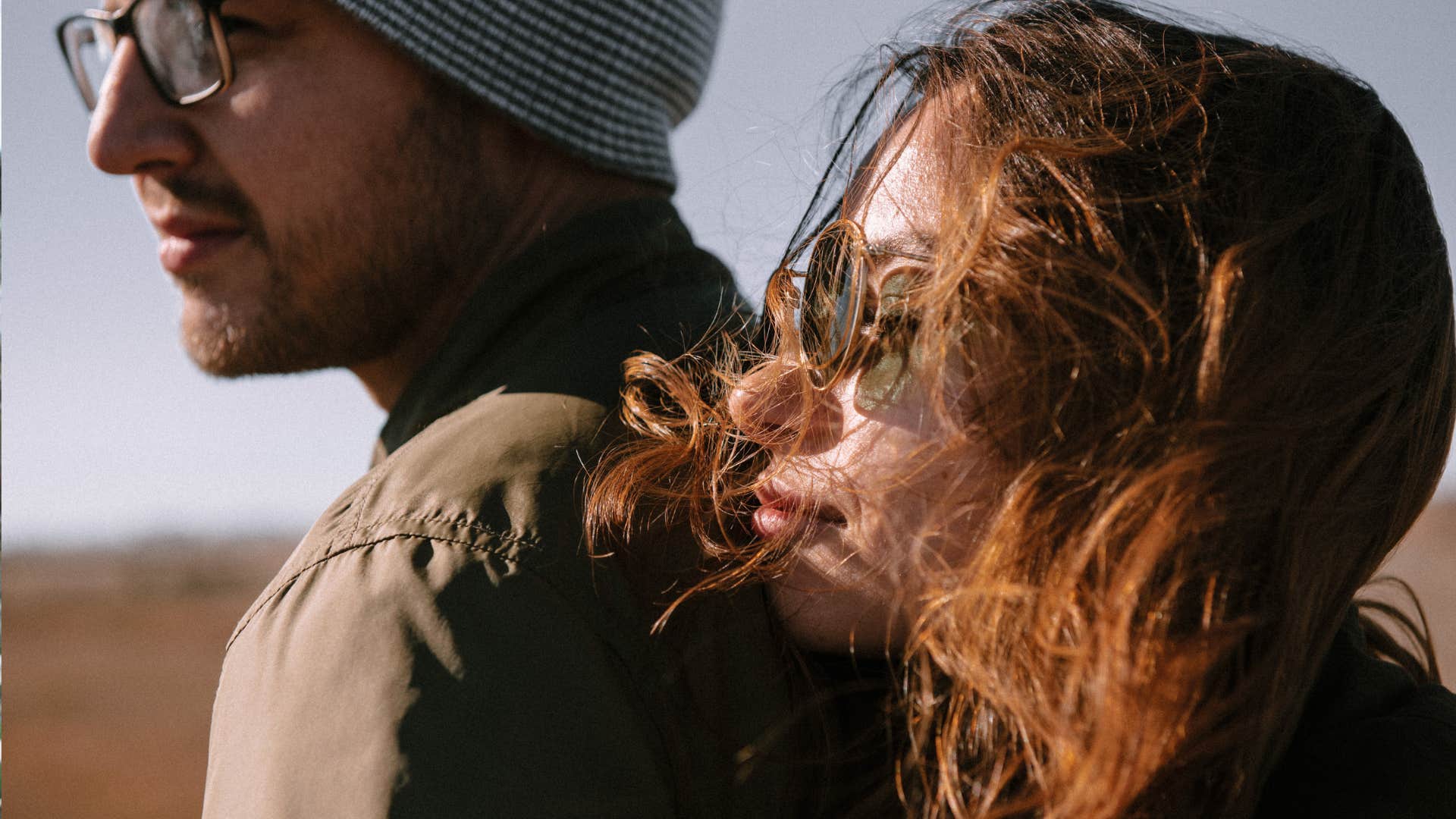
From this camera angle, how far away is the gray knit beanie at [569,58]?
74.4 inches

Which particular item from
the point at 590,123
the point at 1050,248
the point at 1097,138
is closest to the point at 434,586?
the point at 1050,248

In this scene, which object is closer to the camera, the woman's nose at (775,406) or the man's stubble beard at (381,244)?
the woman's nose at (775,406)

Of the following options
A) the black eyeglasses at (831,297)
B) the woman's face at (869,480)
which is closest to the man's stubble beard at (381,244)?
the black eyeglasses at (831,297)

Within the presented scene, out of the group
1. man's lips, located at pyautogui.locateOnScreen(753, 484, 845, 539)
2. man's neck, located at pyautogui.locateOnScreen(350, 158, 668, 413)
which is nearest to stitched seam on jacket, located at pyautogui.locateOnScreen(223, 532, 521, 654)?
man's lips, located at pyautogui.locateOnScreen(753, 484, 845, 539)

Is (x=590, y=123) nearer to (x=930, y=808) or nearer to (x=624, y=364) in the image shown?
(x=624, y=364)

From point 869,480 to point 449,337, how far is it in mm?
854

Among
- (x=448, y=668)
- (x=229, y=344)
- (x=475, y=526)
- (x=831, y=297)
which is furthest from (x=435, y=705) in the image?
(x=229, y=344)

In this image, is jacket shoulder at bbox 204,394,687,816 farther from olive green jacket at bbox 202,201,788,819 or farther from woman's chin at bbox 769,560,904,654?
woman's chin at bbox 769,560,904,654

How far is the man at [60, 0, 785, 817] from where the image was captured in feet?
3.47

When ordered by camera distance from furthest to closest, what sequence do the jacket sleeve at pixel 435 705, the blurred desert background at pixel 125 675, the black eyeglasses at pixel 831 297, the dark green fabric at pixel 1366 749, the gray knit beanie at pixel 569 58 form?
the blurred desert background at pixel 125 675
the gray knit beanie at pixel 569 58
the black eyeglasses at pixel 831 297
the dark green fabric at pixel 1366 749
the jacket sleeve at pixel 435 705

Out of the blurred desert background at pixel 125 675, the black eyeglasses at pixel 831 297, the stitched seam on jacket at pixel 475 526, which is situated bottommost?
the blurred desert background at pixel 125 675

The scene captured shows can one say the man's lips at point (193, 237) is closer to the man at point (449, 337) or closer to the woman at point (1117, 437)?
the man at point (449, 337)

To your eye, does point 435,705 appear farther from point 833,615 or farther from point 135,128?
point 135,128

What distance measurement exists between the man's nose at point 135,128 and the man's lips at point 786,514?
1388mm
